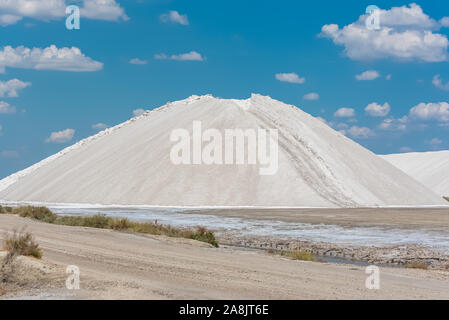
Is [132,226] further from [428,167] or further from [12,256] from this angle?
[428,167]

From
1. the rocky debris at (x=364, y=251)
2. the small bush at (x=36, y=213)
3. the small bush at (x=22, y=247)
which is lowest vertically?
the rocky debris at (x=364, y=251)

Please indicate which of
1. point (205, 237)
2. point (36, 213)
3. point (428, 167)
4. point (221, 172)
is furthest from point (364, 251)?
point (428, 167)

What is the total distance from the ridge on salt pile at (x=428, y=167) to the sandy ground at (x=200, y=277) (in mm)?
88805

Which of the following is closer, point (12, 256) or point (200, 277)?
point (12, 256)

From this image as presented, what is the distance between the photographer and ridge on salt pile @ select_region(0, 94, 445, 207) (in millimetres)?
49531

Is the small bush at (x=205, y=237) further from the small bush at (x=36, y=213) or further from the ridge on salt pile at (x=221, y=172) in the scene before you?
the ridge on salt pile at (x=221, y=172)

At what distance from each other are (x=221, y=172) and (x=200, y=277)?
Result: 133 ft

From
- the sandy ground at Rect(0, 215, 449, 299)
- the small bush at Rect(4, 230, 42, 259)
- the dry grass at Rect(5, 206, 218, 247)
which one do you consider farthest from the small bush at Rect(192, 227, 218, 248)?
the small bush at Rect(4, 230, 42, 259)

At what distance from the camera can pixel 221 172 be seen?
172 ft

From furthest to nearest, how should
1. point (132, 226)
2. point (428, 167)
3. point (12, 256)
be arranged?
point (428, 167) < point (132, 226) < point (12, 256)

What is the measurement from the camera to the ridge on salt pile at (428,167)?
10469 centimetres

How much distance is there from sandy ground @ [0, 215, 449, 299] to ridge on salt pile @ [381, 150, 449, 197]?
88.8 meters

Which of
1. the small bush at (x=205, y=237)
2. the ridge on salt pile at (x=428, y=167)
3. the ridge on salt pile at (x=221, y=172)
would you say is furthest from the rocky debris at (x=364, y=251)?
the ridge on salt pile at (x=428, y=167)
